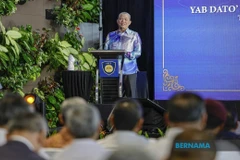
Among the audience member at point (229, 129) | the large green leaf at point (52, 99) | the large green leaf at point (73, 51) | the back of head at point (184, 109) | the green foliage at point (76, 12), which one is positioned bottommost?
the large green leaf at point (52, 99)

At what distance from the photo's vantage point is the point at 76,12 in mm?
9383

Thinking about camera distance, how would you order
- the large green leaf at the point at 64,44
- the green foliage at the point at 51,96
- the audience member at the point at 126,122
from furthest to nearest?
the large green leaf at the point at 64,44 → the green foliage at the point at 51,96 → the audience member at the point at 126,122

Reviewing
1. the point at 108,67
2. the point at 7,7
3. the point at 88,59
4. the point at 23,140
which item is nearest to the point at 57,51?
the point at 88,59

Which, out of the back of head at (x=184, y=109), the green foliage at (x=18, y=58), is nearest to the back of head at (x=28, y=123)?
the back of head at (x=184, y=109)

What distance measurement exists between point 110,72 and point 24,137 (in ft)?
18.1

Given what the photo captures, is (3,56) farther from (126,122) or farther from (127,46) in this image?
(126,122)

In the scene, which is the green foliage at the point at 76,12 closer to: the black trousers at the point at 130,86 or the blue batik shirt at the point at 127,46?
the blue batik shirt at the point at 127,46

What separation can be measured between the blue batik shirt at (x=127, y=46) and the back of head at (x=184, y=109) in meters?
5.76

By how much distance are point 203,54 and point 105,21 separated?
1.67 metres

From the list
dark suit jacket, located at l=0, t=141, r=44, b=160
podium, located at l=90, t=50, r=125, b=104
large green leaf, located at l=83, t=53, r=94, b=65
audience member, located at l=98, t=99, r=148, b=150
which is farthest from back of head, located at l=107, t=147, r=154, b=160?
large green leaf, located at l=83, t=53, r=94, b=65

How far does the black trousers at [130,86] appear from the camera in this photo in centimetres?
823

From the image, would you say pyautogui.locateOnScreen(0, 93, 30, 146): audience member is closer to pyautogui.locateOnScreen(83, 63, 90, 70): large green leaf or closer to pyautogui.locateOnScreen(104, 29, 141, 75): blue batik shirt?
pyautogui.locateOnScreen(104, 29, 141, 75): blue batik shirt

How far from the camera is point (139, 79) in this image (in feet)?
28.1

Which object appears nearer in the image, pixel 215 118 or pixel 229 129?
pixel 215 118
